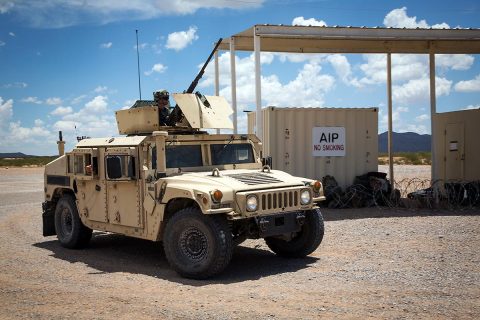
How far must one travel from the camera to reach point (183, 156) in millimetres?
8031

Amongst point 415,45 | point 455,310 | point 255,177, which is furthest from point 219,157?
point 415,45

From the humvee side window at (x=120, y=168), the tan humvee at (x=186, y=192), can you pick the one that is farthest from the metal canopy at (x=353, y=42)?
the humvee side window at (x=120, y=168)

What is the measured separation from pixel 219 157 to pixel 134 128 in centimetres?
159

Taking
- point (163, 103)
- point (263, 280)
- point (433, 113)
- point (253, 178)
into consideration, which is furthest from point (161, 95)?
point (433, 113)

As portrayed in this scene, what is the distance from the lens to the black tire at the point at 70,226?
9.45 metres

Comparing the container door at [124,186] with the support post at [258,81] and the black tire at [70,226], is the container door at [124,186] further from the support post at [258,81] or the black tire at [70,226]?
the support post at [258,81]

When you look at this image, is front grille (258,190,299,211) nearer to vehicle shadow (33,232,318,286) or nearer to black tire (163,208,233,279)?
black tire (163,208,233,279)

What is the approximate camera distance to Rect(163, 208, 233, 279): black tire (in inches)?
269

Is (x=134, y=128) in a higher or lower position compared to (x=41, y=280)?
higher

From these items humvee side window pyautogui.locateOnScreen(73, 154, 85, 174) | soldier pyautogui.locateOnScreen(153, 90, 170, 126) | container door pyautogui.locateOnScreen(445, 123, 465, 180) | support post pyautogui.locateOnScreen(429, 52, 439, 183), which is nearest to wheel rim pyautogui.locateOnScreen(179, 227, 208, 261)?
soldier pyautogui.locateOnScreen(153, 90, 170, 126)

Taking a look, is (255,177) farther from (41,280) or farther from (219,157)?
(41,280)

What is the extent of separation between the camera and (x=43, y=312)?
5758 millimetres

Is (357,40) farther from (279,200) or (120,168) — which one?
(120,168)

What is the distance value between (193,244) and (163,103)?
299cm
